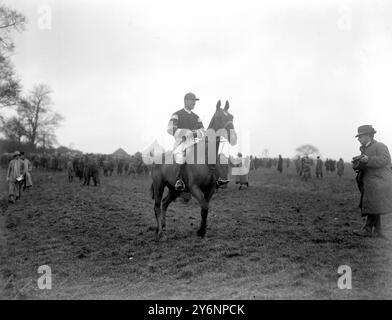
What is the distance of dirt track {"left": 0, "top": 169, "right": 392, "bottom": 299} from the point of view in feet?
15.8

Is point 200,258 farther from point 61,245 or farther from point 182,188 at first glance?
point 61,245

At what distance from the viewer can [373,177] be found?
24.8ft

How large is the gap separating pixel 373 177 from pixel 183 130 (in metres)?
3.98

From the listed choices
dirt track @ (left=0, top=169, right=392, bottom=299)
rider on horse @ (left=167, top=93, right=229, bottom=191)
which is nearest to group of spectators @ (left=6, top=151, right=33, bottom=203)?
dirt track @ (left=0, top=169, right=392, bottom=299)

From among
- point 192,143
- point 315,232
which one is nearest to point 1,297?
point 192,143

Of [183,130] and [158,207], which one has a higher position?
[183,130]

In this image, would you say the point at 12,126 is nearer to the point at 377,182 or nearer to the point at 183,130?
the point at 183,130

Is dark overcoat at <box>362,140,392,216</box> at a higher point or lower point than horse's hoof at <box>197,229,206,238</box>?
higher

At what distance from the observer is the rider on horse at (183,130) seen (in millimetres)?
7922

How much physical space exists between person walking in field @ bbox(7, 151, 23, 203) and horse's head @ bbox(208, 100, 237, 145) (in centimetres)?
1022

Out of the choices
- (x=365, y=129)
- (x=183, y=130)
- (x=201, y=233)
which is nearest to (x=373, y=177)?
(x=365, y=129)

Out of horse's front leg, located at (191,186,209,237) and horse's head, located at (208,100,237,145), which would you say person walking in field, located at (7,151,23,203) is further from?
horse's head, located at (208,100,237,145)

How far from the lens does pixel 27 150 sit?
58.3m
